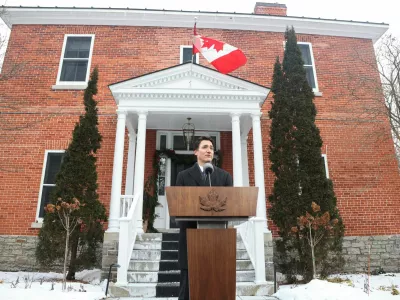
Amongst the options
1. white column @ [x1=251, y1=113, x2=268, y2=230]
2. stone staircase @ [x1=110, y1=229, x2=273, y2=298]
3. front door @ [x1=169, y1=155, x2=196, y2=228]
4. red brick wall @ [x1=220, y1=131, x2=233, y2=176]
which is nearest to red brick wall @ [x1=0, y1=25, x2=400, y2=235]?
red brick wall @ [x1=220, y1=131, x2=233, y2=176]

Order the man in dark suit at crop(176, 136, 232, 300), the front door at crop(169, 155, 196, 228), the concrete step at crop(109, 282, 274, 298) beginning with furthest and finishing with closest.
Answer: the front door at crop(169, 155, 196, 228) → the concrete step at crop(109, 282, 274, 298) → the man in dark suit at crop(176, 136, 232, 300)

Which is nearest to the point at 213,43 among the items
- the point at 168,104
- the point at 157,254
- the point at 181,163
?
the point at 168,104

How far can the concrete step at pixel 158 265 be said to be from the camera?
624cm

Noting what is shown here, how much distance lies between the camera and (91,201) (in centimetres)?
761

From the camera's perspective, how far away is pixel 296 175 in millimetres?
7766

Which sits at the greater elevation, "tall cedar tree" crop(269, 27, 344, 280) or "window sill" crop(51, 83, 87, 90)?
"window sill" crop(51, 83, 87, 90)

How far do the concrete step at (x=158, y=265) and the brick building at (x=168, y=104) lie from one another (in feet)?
4.11

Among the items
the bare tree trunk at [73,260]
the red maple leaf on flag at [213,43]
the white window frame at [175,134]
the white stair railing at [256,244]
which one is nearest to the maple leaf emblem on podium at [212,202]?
the white stair railing at [256,244]

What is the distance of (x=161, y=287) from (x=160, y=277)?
405mm

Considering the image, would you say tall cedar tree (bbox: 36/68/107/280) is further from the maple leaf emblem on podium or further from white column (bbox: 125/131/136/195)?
the maple leaf emblem on podium

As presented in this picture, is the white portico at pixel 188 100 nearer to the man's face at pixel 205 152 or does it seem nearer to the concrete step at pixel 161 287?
the concrete step at pixel 161 287

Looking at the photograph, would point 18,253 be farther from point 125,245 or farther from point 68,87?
point 68,87

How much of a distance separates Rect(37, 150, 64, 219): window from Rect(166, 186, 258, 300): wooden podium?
8350 mm

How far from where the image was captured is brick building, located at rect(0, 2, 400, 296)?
8.37 m
